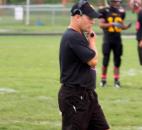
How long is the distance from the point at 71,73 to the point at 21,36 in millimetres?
29692

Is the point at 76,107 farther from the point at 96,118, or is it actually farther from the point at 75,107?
the point at 96,118

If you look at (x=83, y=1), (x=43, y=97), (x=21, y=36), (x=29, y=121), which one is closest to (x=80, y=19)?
(x=83, y=1)

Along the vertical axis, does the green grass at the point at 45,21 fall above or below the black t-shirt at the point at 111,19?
below

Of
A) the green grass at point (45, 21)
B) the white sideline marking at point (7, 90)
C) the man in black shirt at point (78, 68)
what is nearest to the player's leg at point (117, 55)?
the white sideline marking at point (7, 90)

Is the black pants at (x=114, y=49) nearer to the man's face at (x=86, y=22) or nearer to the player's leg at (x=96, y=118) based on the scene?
the player's leg at (x=96, y=118)

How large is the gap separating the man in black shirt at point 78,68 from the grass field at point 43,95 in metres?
2.73

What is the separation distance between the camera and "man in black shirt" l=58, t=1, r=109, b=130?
721cm

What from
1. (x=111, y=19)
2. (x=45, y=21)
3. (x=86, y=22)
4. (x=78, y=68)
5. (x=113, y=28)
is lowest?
(x=45, y=21)

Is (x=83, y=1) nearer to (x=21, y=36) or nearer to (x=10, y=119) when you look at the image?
(x=10, y=119)

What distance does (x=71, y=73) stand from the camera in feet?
24.1

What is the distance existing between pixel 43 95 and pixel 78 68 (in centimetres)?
628

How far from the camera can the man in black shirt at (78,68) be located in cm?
721

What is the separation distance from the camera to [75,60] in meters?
7.32

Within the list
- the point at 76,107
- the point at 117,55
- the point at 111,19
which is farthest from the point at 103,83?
the point at 76,107
